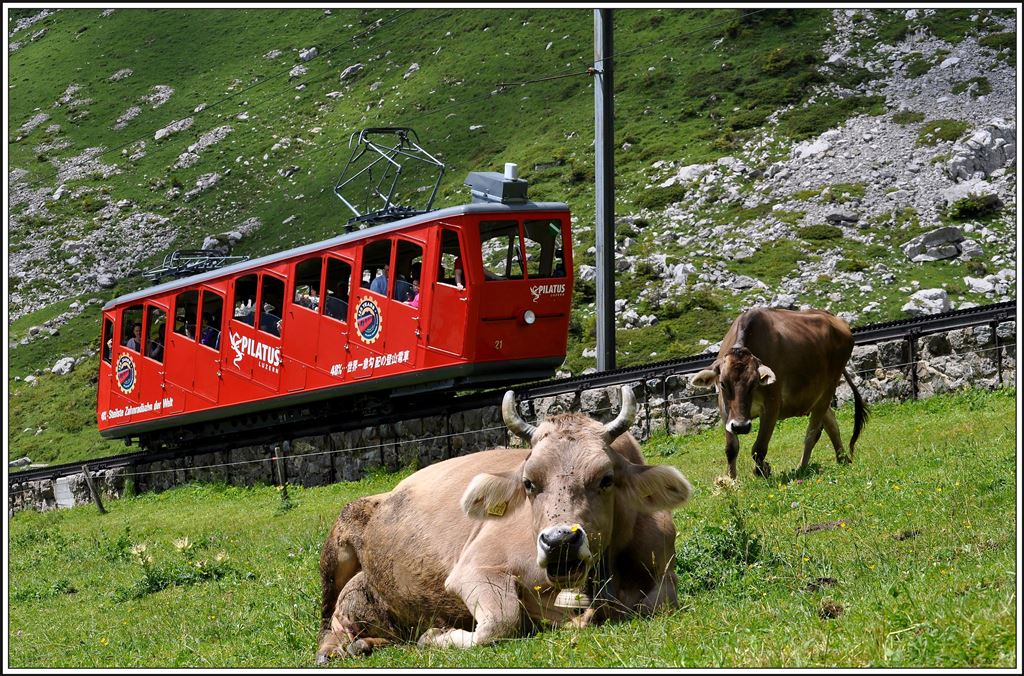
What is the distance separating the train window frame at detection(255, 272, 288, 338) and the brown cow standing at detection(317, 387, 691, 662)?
16.0 metres

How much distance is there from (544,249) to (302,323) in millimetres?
4824

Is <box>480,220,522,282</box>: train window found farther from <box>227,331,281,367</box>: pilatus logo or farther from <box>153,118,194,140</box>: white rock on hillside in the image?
<box>153,118,194,140</box>: white rock on hillside

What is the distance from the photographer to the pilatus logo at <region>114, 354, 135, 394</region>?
88.7ft

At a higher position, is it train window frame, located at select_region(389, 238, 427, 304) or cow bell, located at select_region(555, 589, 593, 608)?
cow bell, located at select_region(555, 589, 593, 608)

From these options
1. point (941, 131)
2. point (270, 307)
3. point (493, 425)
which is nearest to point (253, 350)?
point (270, 307)

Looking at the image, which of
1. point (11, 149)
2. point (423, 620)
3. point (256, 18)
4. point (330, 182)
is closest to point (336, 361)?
point (423, 620)

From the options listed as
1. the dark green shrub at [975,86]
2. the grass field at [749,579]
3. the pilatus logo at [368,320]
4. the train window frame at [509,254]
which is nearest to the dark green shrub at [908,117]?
the dark green shrub at [975,86]

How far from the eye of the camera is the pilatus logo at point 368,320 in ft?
70.0

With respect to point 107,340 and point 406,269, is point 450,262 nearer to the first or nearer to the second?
point 406,269

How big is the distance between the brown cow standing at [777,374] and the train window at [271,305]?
1192cm

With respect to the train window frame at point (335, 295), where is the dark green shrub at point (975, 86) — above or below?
below

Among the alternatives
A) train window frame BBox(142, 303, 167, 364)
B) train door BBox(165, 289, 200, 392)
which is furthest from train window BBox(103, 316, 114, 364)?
train door BBox(165, 289, 200, 392)

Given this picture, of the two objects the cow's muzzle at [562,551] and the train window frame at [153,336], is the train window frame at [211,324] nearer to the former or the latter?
the train window frame at [153,336]

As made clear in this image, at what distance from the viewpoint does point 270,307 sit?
77.0 feet
